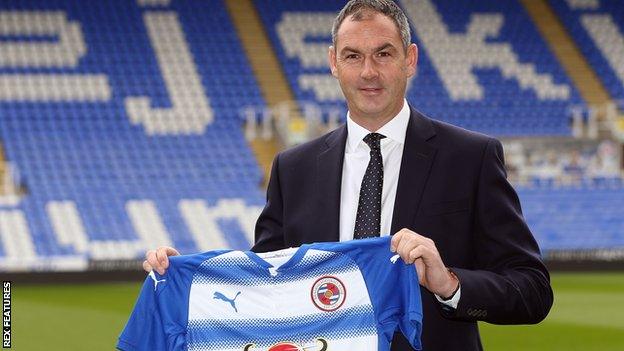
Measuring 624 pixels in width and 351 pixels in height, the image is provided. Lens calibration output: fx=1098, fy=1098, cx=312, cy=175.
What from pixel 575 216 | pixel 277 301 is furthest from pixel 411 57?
pixel 575 216

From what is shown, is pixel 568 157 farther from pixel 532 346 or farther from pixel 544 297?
pixel 544 297

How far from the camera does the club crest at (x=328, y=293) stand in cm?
373

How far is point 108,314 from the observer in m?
13.7

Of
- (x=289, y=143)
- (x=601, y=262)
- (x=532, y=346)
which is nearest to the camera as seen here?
(x=532, y=346)

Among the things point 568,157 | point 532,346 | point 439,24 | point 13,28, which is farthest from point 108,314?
point 439,24

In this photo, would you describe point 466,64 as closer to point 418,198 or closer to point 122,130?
point 122,130

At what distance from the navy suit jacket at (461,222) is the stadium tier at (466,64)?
20.9 meters

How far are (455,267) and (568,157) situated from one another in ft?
70.3

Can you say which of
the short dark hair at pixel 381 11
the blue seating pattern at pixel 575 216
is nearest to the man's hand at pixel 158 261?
the short dark hair at pixel 381 11

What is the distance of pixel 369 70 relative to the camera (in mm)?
3514

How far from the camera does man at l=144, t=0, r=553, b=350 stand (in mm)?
3387

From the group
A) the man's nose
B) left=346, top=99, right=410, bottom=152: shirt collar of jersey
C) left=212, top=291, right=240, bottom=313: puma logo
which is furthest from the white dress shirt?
left=212, top=291, right=240, bottom=313: puma logo

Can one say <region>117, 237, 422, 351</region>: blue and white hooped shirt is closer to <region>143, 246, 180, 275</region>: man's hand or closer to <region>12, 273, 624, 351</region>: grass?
<region>143, 246, 180, 275</region>: man's hand

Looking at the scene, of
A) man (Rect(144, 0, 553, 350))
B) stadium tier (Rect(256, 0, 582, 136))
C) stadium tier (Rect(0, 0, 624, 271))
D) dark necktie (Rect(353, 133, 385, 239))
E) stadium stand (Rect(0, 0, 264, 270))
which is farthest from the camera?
stadium tier (Rect(256, 0, 582, 136))
